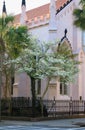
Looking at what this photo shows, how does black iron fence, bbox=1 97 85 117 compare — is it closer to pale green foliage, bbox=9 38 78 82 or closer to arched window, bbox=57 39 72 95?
arched window, bbox=57 39 72 95

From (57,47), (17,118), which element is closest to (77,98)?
(57,47)

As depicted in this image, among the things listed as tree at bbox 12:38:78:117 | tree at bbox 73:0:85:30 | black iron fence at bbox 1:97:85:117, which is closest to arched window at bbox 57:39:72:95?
tree at bbox 12:38:78:117

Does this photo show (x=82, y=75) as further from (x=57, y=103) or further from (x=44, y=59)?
(x=44, y=59)

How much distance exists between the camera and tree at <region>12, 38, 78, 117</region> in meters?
27.4

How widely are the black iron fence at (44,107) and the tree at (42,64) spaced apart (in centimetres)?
115

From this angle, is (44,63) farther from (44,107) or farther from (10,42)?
(10,42)

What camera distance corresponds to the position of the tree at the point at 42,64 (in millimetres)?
27406

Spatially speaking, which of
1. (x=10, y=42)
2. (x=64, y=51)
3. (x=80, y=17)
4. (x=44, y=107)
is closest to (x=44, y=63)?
(x=64, y=51)

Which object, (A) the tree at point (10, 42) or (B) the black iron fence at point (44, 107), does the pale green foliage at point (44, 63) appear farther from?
(B) the black iron fence at point (44, 107)

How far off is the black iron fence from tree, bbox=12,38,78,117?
1.15 m

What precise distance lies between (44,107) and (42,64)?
348 cm

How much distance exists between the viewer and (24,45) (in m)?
29.6

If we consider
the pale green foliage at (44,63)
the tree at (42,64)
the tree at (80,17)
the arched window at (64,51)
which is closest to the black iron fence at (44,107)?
the tree at (42,64)

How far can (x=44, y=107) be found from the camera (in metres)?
28.4
